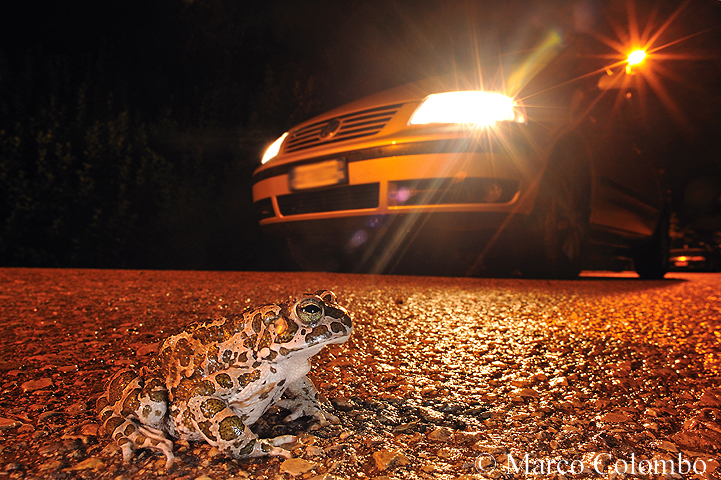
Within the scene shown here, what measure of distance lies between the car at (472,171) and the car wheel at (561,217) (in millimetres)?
12

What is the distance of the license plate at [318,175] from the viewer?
4074mm

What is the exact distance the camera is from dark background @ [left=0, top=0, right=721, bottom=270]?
18.2 ft

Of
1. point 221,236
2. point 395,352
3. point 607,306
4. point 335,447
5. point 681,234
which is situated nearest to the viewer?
point 335,447

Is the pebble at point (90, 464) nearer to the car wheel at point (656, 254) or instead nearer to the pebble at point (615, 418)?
the pebble at point (615, 418)

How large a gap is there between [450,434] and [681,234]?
2049cm

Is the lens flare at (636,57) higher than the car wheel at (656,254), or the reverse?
the lens flare at (636,57)

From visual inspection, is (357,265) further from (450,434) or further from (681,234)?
(681,234)

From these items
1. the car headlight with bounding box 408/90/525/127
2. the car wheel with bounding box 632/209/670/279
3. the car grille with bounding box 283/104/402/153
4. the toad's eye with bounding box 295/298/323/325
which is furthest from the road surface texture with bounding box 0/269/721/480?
the car wheel with bounding box 632/209/670/279

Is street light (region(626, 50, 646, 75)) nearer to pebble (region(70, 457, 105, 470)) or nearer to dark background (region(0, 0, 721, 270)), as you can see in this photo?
dark background (region(0, 0, 721, 270))

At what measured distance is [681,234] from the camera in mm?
17594

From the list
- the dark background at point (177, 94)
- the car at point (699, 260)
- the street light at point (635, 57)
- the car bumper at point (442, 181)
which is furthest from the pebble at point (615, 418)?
the car at point (699, 260)

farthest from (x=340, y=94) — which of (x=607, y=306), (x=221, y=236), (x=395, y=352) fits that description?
(x=395, y=352)

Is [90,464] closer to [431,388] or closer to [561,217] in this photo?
[431,388]

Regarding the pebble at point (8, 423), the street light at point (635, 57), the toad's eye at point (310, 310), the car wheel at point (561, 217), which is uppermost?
the street light at point (635, 57)
